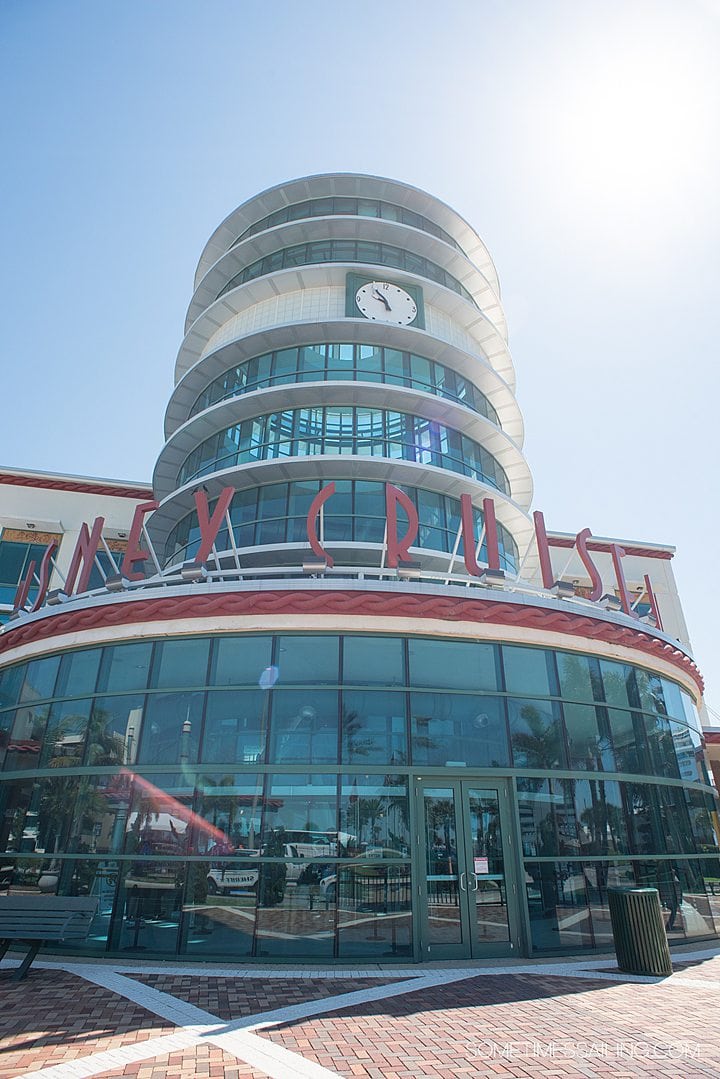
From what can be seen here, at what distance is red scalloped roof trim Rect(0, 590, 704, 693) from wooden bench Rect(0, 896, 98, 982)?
193 inches

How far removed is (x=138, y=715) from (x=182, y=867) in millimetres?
2779

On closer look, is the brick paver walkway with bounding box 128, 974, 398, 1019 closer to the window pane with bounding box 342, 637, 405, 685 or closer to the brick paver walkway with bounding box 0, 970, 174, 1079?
the brick paver walkway with bounding box 0, 970, 174, 1079

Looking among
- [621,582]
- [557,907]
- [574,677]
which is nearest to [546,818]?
[557,907]

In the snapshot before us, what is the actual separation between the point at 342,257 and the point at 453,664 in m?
15.9

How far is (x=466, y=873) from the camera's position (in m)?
11.2

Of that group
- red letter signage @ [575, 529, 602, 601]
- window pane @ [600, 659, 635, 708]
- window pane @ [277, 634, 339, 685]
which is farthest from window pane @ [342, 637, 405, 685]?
red letter signage @ [575, 529, 602, 601]

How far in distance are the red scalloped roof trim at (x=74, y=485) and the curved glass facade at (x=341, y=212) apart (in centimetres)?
1179

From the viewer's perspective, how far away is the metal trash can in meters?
9.83

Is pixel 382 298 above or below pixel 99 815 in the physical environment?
above

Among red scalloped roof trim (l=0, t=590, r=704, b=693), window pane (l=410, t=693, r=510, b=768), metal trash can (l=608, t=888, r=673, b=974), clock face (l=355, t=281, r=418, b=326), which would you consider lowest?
metal trash can (l=608, t=888, r=673, b=974)

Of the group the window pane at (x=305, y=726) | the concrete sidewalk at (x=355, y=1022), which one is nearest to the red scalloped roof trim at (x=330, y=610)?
the window pane at (x=305, y=726)

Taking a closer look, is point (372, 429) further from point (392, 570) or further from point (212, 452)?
point (392, 570)

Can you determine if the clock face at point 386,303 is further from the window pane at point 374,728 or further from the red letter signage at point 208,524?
the window pane at point 374,728

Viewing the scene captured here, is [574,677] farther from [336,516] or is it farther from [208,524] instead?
[208,524]
